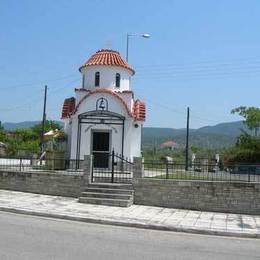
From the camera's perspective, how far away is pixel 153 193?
21094mm

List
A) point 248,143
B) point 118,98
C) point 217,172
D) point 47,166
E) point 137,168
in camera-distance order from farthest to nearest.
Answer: point 248,143, point 118,98, point 47,166, point 217,172, point 137,168

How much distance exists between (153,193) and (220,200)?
2694 mm

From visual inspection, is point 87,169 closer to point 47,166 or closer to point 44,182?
point 44,182

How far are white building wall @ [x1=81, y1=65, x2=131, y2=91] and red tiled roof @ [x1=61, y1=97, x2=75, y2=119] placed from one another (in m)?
1.18

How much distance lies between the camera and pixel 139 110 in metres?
29.4

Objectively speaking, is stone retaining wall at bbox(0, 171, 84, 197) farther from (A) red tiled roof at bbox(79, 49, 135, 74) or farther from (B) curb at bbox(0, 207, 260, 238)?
(A) red tiled roof at bbox(79, 49, 135, 74)

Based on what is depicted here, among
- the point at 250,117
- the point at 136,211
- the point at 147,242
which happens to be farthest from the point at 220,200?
the point at 250,117

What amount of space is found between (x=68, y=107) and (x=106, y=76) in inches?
112

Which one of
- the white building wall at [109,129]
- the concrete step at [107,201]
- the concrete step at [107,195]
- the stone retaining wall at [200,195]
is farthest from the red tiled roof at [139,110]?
the concrete step at [107,201]

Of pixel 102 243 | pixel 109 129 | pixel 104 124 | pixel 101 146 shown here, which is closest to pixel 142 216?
pixel 102 243

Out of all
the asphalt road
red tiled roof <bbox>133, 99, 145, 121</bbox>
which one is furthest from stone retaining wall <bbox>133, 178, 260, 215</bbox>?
red tiled roof <bbox>133, 99, 145, 121</bbox>

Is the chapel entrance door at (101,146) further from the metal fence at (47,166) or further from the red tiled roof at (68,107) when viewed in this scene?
the red tiled roof at (68,107)

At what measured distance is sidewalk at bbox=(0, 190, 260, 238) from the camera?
628 inches

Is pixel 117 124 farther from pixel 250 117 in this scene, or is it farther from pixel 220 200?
pixel 250 117
